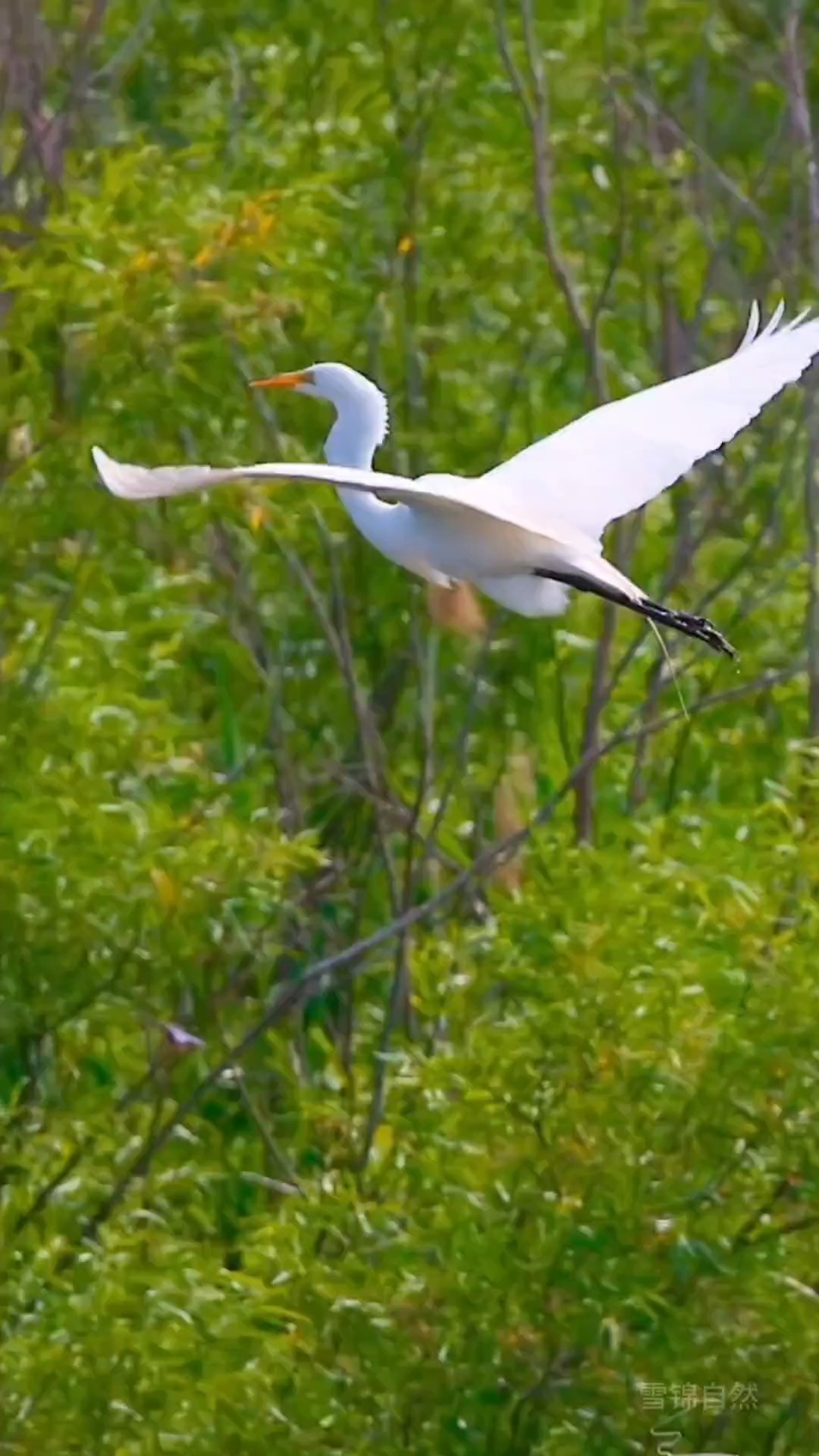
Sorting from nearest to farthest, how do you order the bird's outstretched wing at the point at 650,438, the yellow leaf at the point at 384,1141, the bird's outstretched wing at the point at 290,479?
the bird's outstretched wing at the point at 290,479, the bird's outstretched wing at the point at 650,438, the yellow leaf at the point at 384,1141

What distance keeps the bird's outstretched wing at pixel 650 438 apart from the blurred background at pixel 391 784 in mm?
350

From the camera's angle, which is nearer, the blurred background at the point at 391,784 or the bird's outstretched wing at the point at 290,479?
the bird's outstretched wing at the point at 290,479

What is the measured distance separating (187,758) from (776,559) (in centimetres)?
245

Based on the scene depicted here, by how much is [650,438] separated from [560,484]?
0.22 meters

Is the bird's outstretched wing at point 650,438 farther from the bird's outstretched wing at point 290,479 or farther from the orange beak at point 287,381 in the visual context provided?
the bird's outstretched wing at point 290,479

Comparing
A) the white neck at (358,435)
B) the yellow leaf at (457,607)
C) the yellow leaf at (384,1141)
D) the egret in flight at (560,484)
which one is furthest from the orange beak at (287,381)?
the yellow leaf at (384,1141)

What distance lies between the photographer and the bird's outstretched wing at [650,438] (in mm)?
5430

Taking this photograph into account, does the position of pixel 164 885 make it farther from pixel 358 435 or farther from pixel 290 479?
pixel 290 479

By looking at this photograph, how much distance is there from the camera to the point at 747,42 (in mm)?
9133

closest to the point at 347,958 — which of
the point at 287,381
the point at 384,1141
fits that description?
the point at 384,1141

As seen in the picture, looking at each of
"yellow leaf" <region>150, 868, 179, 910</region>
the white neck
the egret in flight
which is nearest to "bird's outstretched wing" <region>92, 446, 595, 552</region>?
the egret in flight

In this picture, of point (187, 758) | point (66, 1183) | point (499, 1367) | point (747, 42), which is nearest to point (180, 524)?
point (187, 758)

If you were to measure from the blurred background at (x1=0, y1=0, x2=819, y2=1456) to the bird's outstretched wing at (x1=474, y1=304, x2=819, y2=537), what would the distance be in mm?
350

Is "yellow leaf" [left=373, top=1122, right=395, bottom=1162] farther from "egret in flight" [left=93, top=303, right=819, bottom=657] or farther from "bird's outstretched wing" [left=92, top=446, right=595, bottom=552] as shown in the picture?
"bird's outstretched wing" [left=92, top=446, right=595, bottom=552]
